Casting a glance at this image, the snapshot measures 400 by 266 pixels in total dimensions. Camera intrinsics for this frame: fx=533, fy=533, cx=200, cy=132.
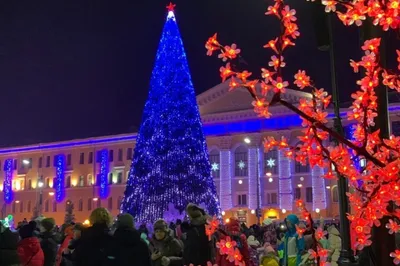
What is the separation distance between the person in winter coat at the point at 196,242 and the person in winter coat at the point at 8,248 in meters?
2.43

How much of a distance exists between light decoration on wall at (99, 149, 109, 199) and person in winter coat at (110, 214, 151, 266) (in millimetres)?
54904

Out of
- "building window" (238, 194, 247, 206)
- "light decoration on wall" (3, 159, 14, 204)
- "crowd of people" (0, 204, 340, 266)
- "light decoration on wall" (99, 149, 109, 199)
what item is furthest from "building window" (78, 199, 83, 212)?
"crowd of people" (0, 204, 340, 266)

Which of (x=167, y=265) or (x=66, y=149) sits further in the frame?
(x=66, y=149)

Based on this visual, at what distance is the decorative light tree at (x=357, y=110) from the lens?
11.4 ft

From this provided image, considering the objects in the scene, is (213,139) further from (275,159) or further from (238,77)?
(238,77)

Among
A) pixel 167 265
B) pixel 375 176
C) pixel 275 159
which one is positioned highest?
pixel 275 159

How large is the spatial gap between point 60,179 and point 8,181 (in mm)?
8157

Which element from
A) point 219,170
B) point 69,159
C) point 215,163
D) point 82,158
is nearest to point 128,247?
point 219,170

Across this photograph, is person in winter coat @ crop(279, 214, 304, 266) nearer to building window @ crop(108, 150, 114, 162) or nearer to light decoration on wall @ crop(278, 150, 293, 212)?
light decoration on wall @ crop(278, 150, 293, 212)

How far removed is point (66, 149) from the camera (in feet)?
209

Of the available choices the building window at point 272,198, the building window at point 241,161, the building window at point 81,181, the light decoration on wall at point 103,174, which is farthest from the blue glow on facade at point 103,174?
the building window at point 272,198

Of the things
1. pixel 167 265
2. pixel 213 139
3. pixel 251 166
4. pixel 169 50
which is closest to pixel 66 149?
pixel 213 139

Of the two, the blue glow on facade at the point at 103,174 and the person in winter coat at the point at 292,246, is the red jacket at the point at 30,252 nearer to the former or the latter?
the person in winter coat at the point at 292,246

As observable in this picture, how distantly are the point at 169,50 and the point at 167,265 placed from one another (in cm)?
1859
